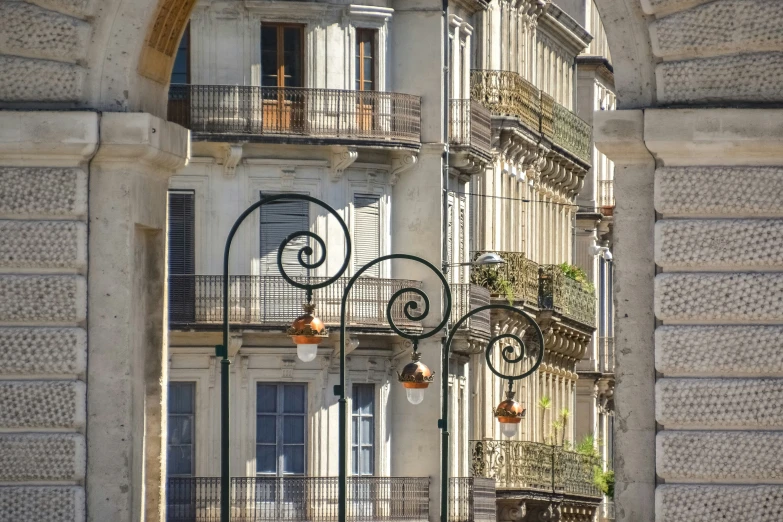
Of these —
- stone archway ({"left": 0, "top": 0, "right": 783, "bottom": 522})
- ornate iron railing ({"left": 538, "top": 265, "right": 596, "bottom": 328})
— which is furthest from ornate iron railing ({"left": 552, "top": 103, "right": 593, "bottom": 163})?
stone archway ({"left": 0, "top": 0, "right": 783, "bottom": 522})

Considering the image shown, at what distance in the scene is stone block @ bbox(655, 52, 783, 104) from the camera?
20500mm

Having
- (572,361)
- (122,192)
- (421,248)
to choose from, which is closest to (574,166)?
(572,361)

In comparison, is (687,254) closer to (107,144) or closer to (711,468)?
(711,468)

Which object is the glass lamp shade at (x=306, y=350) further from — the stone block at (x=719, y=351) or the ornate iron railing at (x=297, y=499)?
the ornate iron railing at (x=297, y=499)

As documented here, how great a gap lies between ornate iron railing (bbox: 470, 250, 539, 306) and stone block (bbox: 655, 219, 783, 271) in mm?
28960

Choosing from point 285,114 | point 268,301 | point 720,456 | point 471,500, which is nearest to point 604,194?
point 471,500

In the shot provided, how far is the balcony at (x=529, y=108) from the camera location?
50906 millimetres

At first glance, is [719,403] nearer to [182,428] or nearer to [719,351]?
[719,351]

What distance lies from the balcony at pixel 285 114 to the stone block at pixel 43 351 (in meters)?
21.5

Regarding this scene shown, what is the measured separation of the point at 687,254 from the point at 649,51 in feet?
4.82

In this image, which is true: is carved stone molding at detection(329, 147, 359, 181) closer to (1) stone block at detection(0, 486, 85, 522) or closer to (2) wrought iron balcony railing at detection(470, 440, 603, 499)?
(2) wrought iron balcony railing at detection(470, 440, 603, 499)

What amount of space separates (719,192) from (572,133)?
1544 inches

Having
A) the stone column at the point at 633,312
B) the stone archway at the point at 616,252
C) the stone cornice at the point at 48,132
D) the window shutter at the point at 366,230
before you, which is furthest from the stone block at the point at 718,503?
the window shutter at the point at 366,230

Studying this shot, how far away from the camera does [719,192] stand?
20.5m
